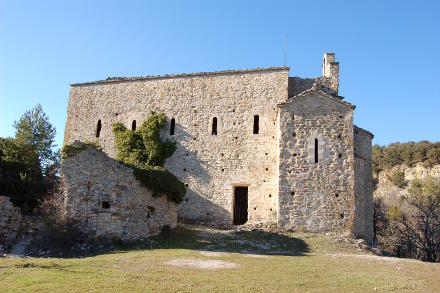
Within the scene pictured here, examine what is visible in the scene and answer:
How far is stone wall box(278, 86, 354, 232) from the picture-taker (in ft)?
63.5

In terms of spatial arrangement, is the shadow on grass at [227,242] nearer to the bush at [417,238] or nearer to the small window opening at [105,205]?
the small window opening at [105,205]

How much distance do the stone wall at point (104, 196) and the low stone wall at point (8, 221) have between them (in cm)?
172

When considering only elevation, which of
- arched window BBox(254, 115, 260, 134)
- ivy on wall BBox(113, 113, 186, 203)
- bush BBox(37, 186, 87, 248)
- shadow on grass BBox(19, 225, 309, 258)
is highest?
arched window BBox(254, 115, 260, 134)

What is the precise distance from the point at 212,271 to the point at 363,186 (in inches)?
515

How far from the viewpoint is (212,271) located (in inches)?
408

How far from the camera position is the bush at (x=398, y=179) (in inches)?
1997

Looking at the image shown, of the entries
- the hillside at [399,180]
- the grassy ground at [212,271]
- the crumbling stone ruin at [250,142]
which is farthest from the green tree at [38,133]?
the hillside at [399,180]

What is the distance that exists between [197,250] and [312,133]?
8.95 m

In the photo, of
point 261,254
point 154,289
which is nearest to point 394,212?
point 261,254

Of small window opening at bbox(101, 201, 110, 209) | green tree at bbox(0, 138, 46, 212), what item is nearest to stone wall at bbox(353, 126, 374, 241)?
small window opening at bbox(101, 201, 110, 209)

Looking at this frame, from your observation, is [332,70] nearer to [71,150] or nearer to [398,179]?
[71,150]

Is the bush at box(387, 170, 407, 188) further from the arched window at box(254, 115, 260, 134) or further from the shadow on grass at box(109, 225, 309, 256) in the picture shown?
the shadow on grass at box(109, 225, 309, 256)

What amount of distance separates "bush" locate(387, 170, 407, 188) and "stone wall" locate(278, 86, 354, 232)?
35.1 meters

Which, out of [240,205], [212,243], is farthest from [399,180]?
[212,243]
